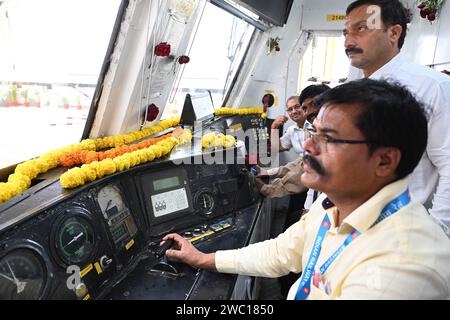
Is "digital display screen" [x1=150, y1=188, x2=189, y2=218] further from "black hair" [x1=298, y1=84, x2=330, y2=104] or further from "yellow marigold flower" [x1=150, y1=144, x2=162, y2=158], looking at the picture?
"black hair" [x1=298, y1=84, x2=330, y2=104]

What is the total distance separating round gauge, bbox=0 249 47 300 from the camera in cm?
88

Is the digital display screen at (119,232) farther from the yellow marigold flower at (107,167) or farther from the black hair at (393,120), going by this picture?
the black hair at (393,120)

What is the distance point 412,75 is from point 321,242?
940mm

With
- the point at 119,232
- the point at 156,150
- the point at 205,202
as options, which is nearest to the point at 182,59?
the point at 156,150

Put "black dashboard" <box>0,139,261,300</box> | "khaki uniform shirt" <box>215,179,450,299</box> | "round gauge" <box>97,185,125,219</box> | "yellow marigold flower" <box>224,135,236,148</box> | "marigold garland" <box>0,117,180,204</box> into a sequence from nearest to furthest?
1. "khaki uniform shirt" <box>215,179,450,299</box>
2. "black dashboard" <box>0,139,261,300</box>
3. "marigold garland" <box>0,117,180,204</box>
4. "round gauge" <box>97,185,125,219</box>
5. "yellow marigold flower" <box>224,135,236,148</box>

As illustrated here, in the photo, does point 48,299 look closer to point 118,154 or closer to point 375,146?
point 118,154

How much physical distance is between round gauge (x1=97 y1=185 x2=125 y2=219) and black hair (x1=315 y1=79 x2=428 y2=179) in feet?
3.19

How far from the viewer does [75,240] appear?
114cm

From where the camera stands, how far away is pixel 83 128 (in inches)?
83.7

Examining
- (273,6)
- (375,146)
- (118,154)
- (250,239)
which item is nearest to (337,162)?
(375,146)

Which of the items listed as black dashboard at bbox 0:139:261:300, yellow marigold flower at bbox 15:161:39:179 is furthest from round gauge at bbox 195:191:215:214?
yellow marigold flower at bbox 15:161:39:179

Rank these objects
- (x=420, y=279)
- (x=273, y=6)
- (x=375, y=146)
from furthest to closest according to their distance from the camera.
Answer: (x=273, y=6), (x=375, y=146), (x=420, y=279)
